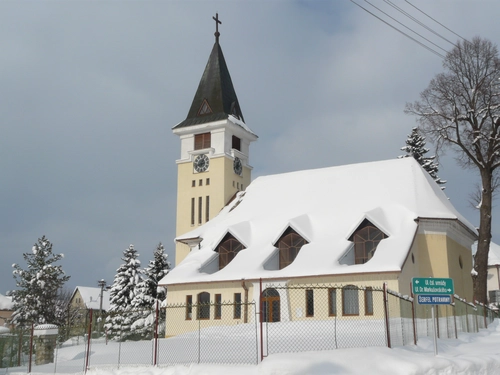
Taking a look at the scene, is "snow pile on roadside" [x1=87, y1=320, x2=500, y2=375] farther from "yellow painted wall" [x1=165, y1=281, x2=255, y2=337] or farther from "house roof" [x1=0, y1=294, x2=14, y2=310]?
"house roof" [x1=0, y1=294, x2=14, y2=310]

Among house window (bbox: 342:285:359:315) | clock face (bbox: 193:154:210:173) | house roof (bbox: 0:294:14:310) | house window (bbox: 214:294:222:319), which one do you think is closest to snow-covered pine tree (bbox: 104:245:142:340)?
clock face (bbox: 193:154:210:173)

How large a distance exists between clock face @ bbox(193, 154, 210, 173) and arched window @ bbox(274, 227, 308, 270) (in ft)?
41.1

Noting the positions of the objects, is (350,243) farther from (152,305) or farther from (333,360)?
(152,305)

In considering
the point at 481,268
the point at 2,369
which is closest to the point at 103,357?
the point at 2,369

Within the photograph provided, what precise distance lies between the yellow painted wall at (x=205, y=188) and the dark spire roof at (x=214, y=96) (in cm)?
361

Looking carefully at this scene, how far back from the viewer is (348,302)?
3083cm

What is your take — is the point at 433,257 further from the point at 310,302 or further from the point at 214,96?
the point at 214,96

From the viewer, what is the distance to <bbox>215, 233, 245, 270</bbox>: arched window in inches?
1443

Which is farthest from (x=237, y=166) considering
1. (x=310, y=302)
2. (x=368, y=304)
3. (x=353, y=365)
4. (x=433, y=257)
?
(x=353, y=365)

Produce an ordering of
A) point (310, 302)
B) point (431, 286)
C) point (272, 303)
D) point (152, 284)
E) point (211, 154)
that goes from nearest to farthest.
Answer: point (431, 286) → point (310, 302) → point (272, 303) → point (211, 154) → point (152, 284)

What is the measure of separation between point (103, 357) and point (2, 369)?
3.82m

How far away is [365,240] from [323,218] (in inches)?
140

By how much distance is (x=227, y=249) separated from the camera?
36.8m

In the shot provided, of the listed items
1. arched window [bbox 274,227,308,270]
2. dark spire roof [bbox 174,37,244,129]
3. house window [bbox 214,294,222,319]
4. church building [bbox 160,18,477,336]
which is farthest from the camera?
dark spire roof [bbox 174,37,244,129]
